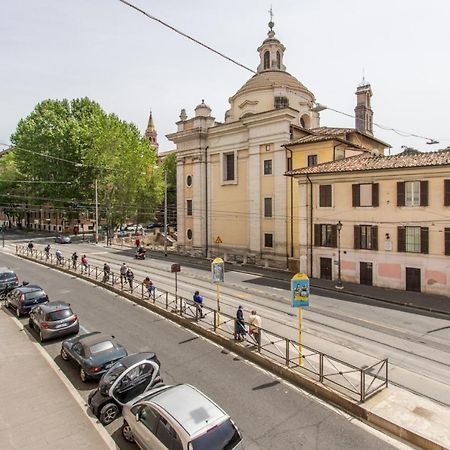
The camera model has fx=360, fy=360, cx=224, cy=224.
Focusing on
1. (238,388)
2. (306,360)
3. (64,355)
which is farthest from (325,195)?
(64,355)

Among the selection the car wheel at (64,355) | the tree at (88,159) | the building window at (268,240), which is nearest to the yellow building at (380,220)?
the building window at (268,240)

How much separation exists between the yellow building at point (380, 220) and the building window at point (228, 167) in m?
13.1

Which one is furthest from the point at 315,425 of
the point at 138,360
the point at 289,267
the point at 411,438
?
the point at 289,267

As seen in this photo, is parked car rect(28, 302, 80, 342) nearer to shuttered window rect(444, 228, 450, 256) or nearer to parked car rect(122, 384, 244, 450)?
parked car rect(122, 384, 244, 450)

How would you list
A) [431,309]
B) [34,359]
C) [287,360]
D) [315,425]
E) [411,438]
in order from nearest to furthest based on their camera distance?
1. [411,438]
2. [315,425]
3. [287,360]
4. [34,359]
5. [431,309]

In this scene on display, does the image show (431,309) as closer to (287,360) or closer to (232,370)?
(287,360)

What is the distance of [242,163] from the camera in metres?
40.9

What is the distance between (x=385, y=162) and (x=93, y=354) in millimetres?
24098

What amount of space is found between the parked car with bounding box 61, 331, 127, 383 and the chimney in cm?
4672

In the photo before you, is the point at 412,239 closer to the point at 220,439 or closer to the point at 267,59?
the point at 220,439

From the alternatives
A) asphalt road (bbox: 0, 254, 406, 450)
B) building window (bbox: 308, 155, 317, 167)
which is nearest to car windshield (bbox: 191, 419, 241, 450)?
asphalt road (bbox: 0, 254, 406, 450)

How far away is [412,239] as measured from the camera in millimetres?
25469

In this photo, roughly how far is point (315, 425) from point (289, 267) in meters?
25.3

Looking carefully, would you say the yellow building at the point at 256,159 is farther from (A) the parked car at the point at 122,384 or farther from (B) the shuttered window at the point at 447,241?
(A) the parked car at the point at 122,384
